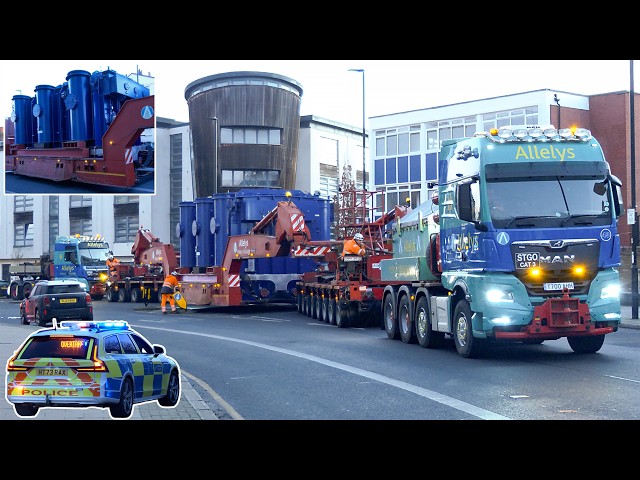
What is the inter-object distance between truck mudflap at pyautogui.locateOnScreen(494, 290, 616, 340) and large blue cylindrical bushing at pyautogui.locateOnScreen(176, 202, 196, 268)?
21.7m

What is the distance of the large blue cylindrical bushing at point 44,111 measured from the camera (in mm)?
6684

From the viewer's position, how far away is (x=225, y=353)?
18.4m

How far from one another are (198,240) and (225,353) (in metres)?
17.0

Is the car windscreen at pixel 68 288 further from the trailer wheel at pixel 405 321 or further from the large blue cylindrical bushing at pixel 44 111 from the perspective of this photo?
the trailer wheel at pixel 405 321

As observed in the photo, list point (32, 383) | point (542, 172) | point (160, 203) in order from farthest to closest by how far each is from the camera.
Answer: point (160, 203) → point (542, 172) → point (32, 383)

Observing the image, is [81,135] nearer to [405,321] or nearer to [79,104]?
[79,104]

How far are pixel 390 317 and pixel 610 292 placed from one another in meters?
6.76

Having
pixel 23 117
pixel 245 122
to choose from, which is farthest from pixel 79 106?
pixel 245 122

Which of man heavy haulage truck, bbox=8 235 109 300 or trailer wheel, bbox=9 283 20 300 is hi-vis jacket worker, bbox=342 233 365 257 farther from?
trailer wheel, bbox=9 283 20 300

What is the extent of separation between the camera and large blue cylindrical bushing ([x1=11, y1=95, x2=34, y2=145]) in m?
6.82

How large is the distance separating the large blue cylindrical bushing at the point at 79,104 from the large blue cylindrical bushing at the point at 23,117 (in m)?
0.38

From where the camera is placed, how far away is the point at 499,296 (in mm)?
15398
